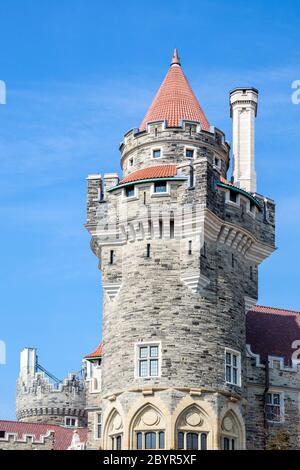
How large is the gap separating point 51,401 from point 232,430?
3173cm

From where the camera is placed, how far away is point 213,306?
45469mm

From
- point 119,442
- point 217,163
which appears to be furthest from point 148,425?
point 217,163

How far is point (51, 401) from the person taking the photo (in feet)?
247

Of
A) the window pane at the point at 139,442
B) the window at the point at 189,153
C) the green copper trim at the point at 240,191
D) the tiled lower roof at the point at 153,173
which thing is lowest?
the window pane at the point at 139,442

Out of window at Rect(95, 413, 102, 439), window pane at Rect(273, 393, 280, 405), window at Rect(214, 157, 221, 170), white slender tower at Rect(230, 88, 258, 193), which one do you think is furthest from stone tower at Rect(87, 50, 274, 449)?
window at Rect(95, 413, 102, 439)

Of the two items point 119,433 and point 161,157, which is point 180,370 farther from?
point 161,157

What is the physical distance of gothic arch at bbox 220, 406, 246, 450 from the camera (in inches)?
1760

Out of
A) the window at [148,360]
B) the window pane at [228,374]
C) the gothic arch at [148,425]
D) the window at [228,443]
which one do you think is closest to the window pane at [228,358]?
the window pane at [228,374]

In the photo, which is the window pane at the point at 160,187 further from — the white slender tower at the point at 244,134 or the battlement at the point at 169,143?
the white slender tower at the point at 244,134

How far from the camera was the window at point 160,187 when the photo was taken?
152 feet

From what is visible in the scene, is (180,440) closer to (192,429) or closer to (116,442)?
(192,429)

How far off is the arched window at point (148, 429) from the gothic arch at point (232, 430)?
2476 mm
